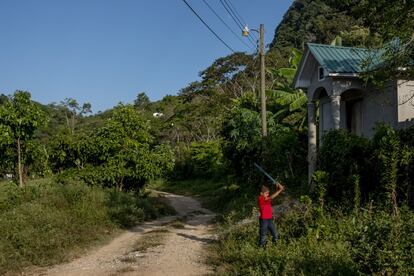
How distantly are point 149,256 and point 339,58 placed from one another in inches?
360

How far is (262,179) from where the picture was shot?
21.1m

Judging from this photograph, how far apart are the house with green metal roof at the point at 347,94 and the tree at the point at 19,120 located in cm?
922

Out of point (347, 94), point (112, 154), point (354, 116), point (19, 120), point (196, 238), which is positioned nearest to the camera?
point (196, 238)

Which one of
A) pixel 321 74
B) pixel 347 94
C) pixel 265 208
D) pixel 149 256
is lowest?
pixel 149 256

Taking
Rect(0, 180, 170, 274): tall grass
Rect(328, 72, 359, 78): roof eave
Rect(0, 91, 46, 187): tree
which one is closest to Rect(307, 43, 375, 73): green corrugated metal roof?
Rect(328, 72, 359, 78): roof eave

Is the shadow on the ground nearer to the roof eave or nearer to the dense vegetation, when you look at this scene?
the dense vegetation

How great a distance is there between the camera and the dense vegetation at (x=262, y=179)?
868 cm

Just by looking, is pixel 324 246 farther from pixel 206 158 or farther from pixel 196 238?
pixel 206 158

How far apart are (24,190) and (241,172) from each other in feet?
35.8

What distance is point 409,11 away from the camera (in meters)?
9.86

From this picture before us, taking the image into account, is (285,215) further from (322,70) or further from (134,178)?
(134,178)

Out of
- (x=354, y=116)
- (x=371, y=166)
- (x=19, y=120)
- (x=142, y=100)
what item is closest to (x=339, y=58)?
(x=354, y=116)

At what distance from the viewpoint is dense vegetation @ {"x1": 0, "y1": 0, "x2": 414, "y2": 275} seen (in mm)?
8680

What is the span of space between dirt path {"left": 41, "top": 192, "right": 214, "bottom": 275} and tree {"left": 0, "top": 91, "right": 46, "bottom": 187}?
15.9 feet
